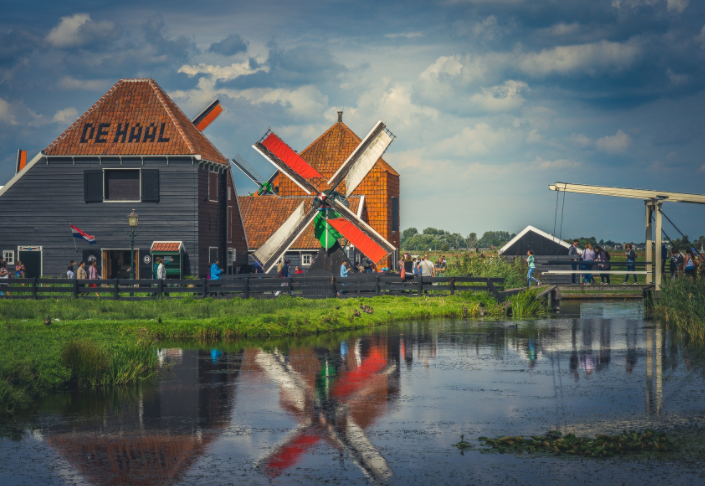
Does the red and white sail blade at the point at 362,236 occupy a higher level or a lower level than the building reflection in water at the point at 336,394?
higher

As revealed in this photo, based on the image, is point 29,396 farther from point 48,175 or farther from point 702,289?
point 48,175

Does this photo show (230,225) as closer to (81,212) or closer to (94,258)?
(94,258)

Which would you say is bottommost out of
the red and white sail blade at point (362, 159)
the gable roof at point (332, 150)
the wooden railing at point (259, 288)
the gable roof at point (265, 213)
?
the wooden railing at point (259, 288)

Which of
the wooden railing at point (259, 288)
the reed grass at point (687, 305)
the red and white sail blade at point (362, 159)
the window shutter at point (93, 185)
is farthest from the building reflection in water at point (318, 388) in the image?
the window shutter at point (93, 185)

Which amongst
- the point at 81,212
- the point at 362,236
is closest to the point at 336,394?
the point at 362,236

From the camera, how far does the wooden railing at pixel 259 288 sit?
2630 cm

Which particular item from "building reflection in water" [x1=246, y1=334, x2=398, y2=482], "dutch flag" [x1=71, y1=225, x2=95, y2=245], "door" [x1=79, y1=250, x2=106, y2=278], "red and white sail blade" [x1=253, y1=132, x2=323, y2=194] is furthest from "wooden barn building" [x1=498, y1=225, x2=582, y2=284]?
"building reflection in water" [x1=246, y1=334, x2=398, y2=482]

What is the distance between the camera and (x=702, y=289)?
20.9 meters

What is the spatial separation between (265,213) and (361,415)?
38.8 metres

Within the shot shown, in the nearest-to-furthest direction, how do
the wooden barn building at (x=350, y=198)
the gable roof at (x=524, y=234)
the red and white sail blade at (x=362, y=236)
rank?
the red and white sail blade at (x=362, y=236)
the wooden barn building at (x=350, y=198)
the gable roof at (x=524, y=234)

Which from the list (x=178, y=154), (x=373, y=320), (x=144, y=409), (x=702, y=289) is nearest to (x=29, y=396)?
(x=144, y=409)

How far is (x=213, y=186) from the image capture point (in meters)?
36.3

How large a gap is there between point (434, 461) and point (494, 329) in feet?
43.6

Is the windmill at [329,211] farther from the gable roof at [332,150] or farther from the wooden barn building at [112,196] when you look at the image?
the gable roof at [332,150]
